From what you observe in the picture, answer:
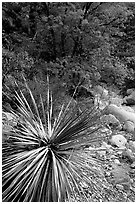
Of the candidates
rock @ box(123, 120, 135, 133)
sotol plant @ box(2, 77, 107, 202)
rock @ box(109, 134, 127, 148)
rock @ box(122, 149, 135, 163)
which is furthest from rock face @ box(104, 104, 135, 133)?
sotol plant @ box(2, 77, 107, 202)

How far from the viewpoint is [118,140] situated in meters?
5.59

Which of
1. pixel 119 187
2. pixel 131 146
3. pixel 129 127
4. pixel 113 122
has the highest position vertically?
pixel 113 122

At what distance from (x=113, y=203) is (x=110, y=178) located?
792 mm

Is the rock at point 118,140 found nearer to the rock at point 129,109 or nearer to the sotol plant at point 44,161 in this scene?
the rock at point 129,109

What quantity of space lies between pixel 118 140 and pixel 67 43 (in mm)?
2219

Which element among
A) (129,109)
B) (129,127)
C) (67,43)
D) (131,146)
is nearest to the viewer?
(131,146)

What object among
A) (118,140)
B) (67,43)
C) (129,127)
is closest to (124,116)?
(129,127)

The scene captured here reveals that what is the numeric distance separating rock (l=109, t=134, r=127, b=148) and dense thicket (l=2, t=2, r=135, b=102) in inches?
47.5

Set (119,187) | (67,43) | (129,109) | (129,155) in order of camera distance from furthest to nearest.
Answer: (129,109)
(67,43)
(129,155)
(119,187)

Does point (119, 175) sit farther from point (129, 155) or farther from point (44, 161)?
point (44, 161)

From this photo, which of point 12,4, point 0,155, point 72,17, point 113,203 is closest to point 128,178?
point 113,203

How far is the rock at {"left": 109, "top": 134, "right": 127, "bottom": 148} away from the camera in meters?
5.48

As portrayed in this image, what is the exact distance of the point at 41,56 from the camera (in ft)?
21.0

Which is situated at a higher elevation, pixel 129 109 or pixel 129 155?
pixel 129 109
